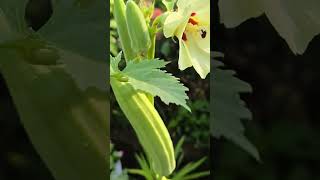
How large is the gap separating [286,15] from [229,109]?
16 cm

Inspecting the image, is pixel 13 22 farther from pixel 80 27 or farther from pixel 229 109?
pixel 229 109

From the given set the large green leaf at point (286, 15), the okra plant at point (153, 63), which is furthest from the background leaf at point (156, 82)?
the large green leaf at point (286, 15)

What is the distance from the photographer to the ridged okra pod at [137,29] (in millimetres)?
841

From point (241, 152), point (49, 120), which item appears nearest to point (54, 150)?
point (49, 120)

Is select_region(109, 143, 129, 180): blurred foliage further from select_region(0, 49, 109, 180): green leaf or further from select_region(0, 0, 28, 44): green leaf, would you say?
select_region(0, 0, 28, 44): green leaf

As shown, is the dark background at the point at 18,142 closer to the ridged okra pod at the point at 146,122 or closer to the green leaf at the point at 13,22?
the green leaf at the point at 13,22

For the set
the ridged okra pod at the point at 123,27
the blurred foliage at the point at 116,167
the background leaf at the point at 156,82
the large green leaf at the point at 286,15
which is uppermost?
the large green leaf at the point at 286,15

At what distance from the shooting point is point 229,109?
83 cm

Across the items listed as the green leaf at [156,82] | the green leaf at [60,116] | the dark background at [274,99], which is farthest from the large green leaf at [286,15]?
the green leaf at [60,116]

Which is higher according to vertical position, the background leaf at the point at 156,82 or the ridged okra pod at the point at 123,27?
the ridged okra pod at the point at 123,27

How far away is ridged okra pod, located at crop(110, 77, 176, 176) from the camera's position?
829 mm

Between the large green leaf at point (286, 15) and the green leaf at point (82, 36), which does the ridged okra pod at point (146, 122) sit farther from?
the large green leaf at point (286, 15)

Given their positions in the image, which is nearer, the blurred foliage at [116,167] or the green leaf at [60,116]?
the green leaf at [60,116]

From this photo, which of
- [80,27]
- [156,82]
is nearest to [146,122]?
[156,82]
